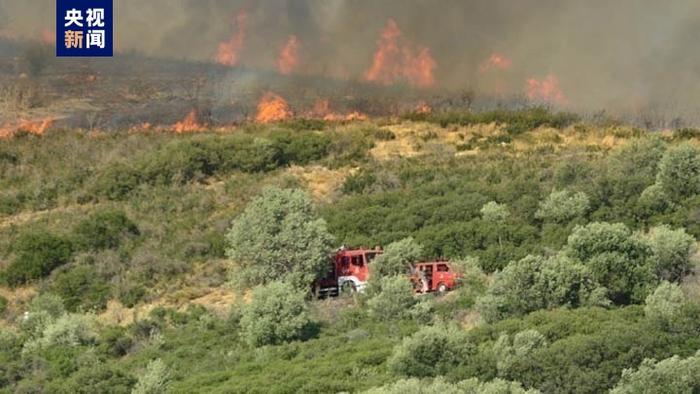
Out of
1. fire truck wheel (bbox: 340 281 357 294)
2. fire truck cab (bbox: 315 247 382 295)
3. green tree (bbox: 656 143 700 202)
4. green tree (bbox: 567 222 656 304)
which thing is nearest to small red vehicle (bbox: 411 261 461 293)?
fire truck cab (bbox: 315 247 382 295)

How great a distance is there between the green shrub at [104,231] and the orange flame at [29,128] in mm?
19119

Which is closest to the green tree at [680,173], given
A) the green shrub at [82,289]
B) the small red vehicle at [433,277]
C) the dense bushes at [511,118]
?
the small red vehicle at [433,277]

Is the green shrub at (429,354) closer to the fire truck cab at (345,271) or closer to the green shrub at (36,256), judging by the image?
the fire truck cab at (345,271)

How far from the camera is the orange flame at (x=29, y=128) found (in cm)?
9219

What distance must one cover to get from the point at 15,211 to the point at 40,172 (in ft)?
17.8

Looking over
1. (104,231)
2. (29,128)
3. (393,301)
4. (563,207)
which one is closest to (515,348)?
(393,301)

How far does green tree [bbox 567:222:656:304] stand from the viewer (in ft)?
183

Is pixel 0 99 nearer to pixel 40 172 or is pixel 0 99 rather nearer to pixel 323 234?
pixel 40 172

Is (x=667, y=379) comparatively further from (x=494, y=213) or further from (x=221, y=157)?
(x=221, y=157)

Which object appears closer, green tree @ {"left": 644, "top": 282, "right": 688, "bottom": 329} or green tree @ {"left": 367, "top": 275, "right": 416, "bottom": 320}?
green tree @ {"left": 644, "top": 282, "right": 688, "bottom": 329}

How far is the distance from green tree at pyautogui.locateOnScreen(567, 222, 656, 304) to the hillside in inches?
2.8

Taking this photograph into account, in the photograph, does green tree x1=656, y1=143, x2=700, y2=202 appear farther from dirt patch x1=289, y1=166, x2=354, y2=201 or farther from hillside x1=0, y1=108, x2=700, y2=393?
dirt patch x1=289, y1=166, x2=354, y2=201

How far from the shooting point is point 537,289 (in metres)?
54.2

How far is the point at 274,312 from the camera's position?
2153 inches
